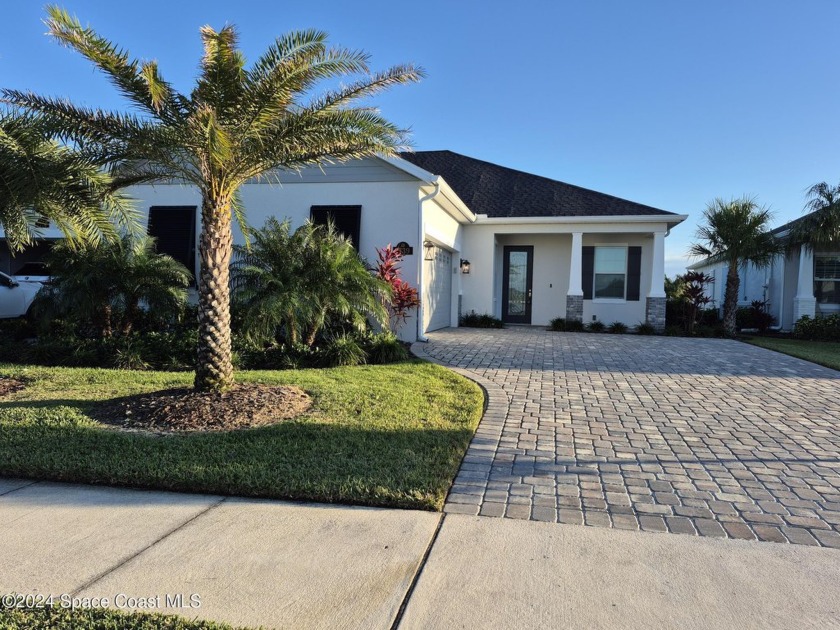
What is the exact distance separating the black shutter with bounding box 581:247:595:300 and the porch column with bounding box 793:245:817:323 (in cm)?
646

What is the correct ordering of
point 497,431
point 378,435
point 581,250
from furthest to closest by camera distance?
point 581,250
point 497,431
point 378,435

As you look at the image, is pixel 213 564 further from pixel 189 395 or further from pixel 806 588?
pixel 189 395

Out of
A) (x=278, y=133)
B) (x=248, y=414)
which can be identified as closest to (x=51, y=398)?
(x=248, y=414)

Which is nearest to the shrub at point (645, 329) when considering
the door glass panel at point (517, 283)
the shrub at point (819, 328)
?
the door glass panel at point (517, 283)

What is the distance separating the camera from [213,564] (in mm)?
2953

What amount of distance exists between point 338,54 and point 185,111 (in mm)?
1853

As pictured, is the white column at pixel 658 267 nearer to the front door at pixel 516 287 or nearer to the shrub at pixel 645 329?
the shrub at pixel 645 329

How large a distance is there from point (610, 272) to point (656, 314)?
2138 millimetres

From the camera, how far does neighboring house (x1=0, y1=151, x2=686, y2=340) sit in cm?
1225

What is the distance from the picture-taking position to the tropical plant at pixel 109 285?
31.4 ft

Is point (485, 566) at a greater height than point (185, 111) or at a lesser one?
lesser

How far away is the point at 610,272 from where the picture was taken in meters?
17.3

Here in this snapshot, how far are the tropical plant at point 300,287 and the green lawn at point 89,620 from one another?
21.6ft

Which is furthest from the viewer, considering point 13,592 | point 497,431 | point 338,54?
point 338,54
